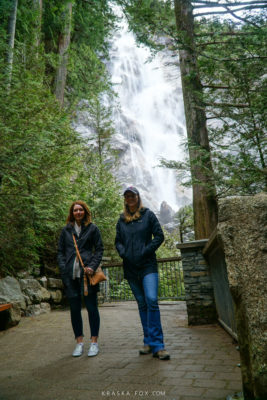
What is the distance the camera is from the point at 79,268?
3475 millimetres

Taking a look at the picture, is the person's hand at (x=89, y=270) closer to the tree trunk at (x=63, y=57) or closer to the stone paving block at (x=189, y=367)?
the stone paving block at (x=189, y=367)

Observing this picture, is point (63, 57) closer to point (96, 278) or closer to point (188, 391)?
point (96, 278)

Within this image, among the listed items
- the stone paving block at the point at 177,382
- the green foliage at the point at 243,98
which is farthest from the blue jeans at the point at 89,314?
the green foliage at the point at 243,98

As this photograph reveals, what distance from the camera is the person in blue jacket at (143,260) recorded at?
3.15 meters

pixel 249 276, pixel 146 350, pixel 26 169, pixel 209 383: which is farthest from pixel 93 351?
pixel 26 169

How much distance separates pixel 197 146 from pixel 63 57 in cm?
704

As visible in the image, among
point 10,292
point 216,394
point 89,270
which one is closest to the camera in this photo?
point 216,394

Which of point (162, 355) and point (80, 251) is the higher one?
point (80, 251)

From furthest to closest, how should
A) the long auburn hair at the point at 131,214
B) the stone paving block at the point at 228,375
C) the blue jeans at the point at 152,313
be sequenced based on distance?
the long auburn hair at the point at 131,214 → the blue jeans at the point at 152,313 → the stone paving block at the point at 228,375

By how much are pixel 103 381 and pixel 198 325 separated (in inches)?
115

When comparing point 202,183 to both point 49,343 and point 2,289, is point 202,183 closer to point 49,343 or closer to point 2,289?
point 49,343

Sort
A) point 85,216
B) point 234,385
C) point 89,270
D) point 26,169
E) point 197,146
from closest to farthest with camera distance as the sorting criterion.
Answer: point 234,385 → point 89,270 → point 85,216 → point 26,169 → point 197,146

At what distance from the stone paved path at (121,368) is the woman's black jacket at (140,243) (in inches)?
35.5

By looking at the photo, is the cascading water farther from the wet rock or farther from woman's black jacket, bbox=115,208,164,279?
woman's black jacket, bbox=115,208,164,279
